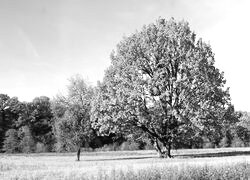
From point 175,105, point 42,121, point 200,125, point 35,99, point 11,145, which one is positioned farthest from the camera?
point 35,99

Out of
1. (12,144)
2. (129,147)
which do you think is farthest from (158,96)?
(12,144)

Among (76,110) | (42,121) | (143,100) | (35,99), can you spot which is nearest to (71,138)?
(76,110)

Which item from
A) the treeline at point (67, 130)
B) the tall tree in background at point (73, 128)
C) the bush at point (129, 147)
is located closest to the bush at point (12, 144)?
the treeline at point (67, 130)

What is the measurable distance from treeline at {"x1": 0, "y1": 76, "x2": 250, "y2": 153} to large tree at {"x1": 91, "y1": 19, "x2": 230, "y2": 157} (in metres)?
2.46

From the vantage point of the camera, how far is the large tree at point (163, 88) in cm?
4481

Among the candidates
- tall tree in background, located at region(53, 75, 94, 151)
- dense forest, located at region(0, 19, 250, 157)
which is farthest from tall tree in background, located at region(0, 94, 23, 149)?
dense forest, located at region(0, 19, 250, 157)

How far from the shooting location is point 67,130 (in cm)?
4966

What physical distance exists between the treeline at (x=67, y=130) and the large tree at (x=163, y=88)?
246cm

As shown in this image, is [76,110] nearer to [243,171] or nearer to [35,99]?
[243,171]

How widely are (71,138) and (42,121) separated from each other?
7591 cm

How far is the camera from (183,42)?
1879 inches

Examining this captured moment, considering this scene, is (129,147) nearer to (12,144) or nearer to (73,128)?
(12,144)

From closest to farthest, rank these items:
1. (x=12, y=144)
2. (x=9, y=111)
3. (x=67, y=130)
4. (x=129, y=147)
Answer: (x=67, y=130), (x=12, y=144), (x=129, y=147), (x=9, y=111)

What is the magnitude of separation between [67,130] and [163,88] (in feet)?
48.7
